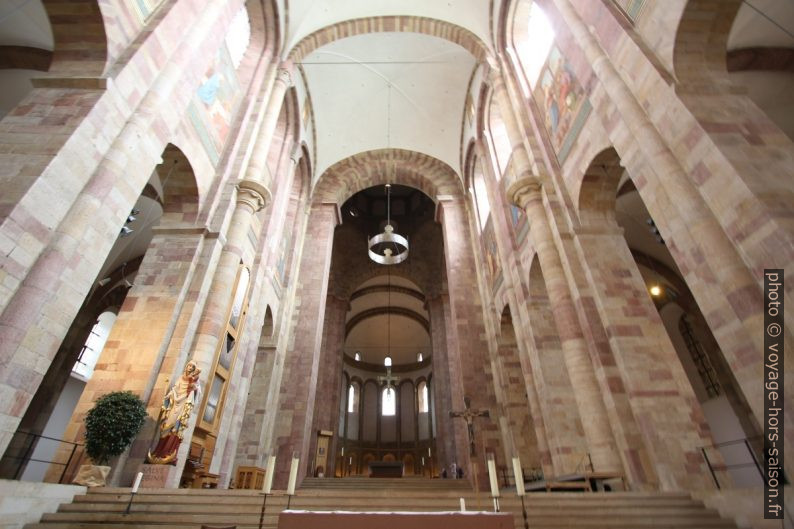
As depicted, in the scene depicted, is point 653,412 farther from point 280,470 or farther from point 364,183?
point 364,183

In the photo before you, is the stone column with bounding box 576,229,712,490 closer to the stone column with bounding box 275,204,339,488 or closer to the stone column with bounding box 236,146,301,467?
the stone column with bounding box 236,146,301,467

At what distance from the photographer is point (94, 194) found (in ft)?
16.5

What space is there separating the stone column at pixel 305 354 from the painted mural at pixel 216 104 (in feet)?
23.9

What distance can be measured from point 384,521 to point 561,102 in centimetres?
916

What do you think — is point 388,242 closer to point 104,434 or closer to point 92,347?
point 92,347

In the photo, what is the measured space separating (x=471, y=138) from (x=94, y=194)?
1397cm

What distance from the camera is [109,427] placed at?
563cm

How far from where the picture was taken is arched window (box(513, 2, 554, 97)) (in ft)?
34.0

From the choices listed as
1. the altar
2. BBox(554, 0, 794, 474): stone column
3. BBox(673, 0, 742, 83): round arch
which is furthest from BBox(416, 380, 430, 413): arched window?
BBox(673, 0, 742, 83): round arch

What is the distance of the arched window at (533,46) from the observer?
34.0ft

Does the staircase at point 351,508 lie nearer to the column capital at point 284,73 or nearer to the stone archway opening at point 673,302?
the stone archway opening at point 673,302

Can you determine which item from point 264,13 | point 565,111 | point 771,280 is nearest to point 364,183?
point 264,13

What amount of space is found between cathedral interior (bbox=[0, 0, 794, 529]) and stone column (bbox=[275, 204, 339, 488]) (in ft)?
0.32

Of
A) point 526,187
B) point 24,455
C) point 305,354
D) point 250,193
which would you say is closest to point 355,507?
point 250,193
